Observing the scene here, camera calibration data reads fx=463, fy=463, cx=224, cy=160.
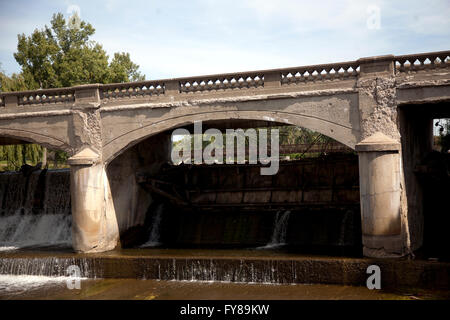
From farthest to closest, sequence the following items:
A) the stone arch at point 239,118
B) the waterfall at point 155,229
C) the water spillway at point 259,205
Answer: the waterfall at point 155,229, the water spillway at point 259,205, the stone arch at point 239,118

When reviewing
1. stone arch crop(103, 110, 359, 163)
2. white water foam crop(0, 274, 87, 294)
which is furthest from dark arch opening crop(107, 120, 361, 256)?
white water foam crop(0, 274, 87, 294)

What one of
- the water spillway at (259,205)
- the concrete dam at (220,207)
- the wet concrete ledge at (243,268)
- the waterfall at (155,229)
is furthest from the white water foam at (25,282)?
the water spillway at (259,205)

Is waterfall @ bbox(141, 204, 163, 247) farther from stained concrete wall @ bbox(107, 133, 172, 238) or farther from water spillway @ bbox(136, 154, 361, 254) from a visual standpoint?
stained concrete wall @ bbox(107, 133, 172, 238)

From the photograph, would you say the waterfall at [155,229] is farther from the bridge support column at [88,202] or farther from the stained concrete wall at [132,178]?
the bridge support column at [88,202]

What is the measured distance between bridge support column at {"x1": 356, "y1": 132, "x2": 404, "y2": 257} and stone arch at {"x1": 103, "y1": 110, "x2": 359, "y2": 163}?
28.9 inches

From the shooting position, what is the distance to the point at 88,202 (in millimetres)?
15031

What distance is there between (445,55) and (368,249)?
17.6ft

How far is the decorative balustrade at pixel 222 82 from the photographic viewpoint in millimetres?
13906

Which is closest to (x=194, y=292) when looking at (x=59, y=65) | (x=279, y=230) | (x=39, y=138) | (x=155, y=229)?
(x=279, y=230)

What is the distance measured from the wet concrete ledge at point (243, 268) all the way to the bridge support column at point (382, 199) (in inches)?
29.1

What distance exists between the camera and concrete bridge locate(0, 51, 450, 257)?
473 inches

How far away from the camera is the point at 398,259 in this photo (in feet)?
38.2
